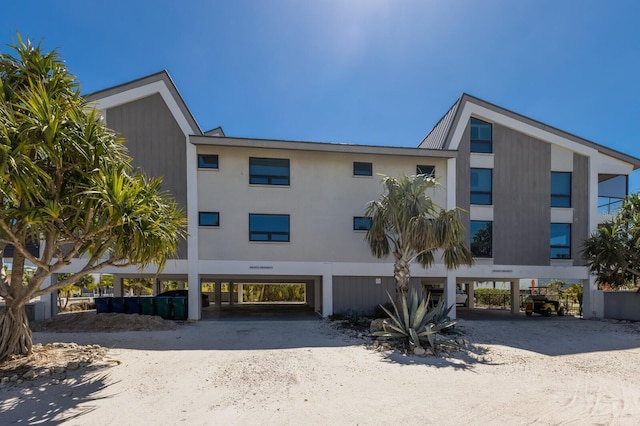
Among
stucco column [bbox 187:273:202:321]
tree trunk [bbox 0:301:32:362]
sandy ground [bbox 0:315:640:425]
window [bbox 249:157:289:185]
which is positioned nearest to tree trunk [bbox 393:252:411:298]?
sandy ground [bbox 0:315:640:425]

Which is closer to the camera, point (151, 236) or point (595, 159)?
point (151, 236)

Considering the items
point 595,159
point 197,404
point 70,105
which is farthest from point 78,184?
point 595,159

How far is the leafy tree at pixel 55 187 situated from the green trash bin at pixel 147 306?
7.11 metres

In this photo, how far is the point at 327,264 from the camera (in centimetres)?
1516

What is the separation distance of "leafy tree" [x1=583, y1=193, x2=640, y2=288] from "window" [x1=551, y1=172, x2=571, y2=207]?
79.2 inches

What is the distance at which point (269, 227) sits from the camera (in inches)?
596

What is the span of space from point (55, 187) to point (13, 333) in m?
3.45

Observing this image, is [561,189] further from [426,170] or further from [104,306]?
[104,306]

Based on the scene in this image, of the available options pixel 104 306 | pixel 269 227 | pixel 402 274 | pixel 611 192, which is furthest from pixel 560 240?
pixel 104 306

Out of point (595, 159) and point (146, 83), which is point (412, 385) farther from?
point (595, 159)

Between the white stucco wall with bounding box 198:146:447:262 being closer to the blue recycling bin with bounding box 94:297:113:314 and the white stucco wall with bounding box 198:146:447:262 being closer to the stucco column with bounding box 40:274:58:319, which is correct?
the blue recycling bin with bounding box 94:297:113:314

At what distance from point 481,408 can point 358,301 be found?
390 inches

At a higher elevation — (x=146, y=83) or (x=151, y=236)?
(x=146, y=83)

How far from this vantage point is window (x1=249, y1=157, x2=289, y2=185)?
15199 mm
